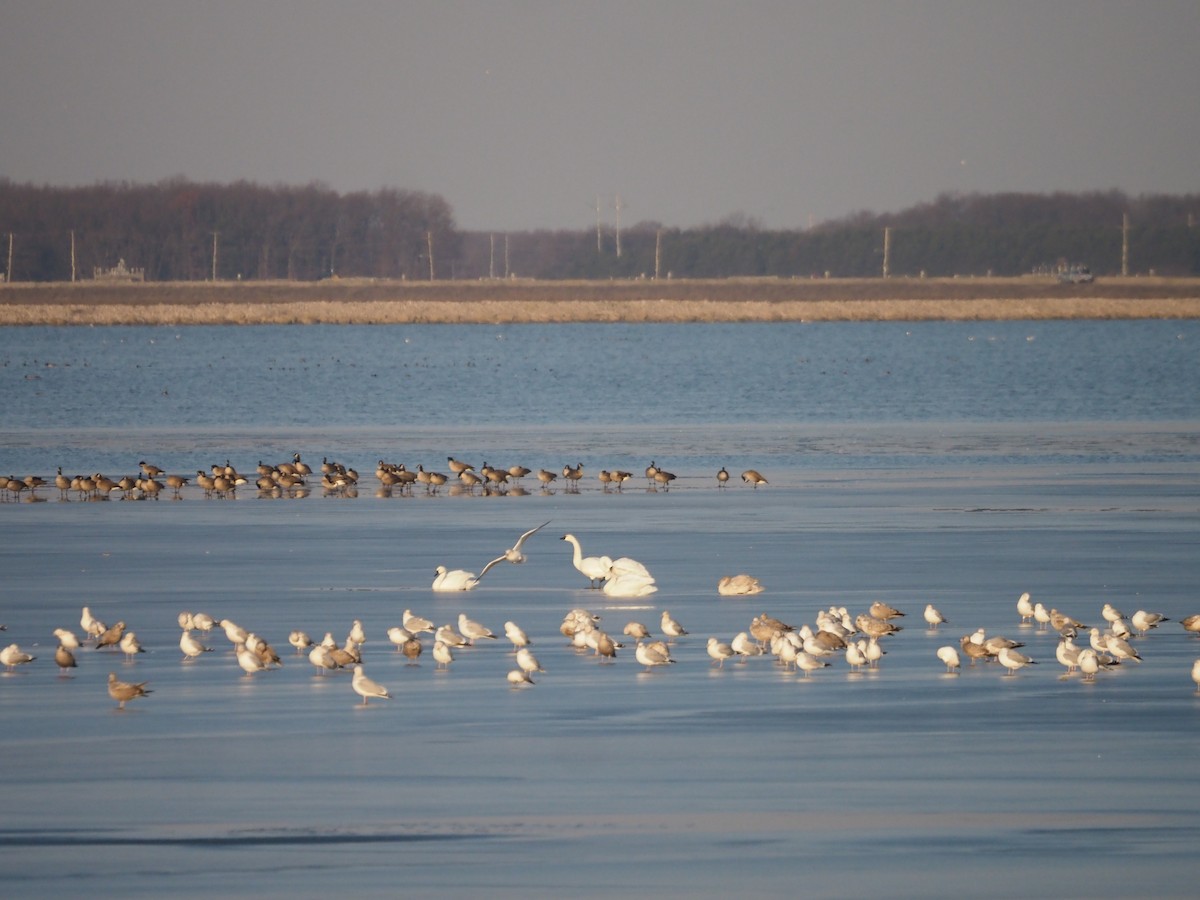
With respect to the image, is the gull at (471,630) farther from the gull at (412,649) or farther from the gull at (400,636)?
the gull at (412,649)

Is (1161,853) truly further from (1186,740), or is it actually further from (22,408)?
(22,408)

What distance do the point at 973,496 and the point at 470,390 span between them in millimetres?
28358

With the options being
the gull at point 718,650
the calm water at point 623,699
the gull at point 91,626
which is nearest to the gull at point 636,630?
the calm water at point 623,699

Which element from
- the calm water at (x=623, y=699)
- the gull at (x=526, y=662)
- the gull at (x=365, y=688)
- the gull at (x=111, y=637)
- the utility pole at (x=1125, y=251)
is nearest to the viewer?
the calm water at (x=623, y=699)

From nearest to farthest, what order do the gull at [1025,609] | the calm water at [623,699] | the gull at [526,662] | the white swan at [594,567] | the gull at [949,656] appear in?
the calm water at [623,699], the gull at [526,662], the gull at [949,656], the gull at [1025,609], the white swan at [594,567]

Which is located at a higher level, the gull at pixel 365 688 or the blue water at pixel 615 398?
the gull at pixel 365 688

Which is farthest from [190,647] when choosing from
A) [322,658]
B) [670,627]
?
[670,627]

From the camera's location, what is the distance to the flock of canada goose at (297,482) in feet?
77.6

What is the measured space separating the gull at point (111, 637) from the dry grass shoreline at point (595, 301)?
8409cm

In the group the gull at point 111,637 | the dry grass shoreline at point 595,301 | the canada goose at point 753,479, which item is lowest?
the canada goose at point 753,479

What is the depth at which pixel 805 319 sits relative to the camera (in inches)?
4168

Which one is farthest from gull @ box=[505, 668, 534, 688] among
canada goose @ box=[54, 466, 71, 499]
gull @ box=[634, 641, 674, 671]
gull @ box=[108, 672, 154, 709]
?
canada goose @ box=[54, 466, 71, 499]

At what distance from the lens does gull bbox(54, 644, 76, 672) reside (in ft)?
39.0

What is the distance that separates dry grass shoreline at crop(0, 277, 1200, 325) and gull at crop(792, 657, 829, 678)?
280 ft
